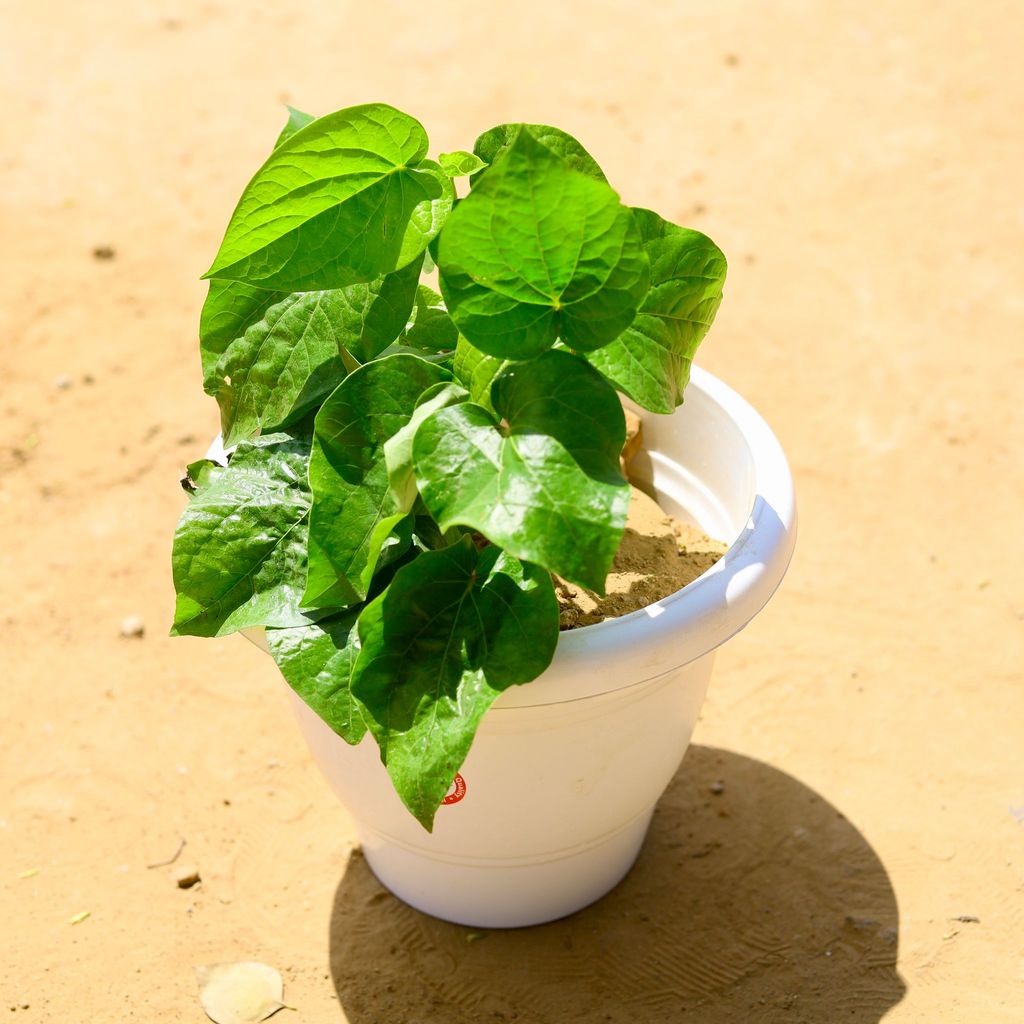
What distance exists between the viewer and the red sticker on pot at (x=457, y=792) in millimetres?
1673

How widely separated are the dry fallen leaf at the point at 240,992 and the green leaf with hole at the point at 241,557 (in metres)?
0.66

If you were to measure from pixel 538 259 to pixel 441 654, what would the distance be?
1.51 feet

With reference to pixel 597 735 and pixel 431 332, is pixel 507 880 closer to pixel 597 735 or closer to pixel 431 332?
pixel 597 735

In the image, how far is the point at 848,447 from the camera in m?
3.01

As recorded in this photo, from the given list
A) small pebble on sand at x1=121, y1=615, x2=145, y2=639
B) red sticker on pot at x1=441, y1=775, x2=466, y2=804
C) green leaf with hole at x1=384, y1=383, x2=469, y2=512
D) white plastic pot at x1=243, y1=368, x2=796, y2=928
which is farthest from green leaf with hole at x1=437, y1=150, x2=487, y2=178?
small pebble on sand at x1=121, y1=615, x2=145, y2=639

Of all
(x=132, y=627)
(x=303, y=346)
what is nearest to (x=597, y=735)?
(x=303, y=346)

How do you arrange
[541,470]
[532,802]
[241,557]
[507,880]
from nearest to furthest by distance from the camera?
[541,470]
[241,557]
[532,802]
[507,880]

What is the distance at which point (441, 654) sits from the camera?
1.50m

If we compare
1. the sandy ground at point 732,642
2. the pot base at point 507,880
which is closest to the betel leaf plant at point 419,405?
the pot base at point 507,880

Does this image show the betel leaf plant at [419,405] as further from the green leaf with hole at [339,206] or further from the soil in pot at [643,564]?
the soil in pot at [643,564]

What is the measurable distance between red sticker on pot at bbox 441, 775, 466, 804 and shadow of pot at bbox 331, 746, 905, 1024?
1.31ft

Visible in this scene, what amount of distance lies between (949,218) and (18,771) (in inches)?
112

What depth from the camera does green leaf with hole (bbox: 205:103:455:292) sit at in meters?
1.49

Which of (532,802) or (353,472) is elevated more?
(353,472)
